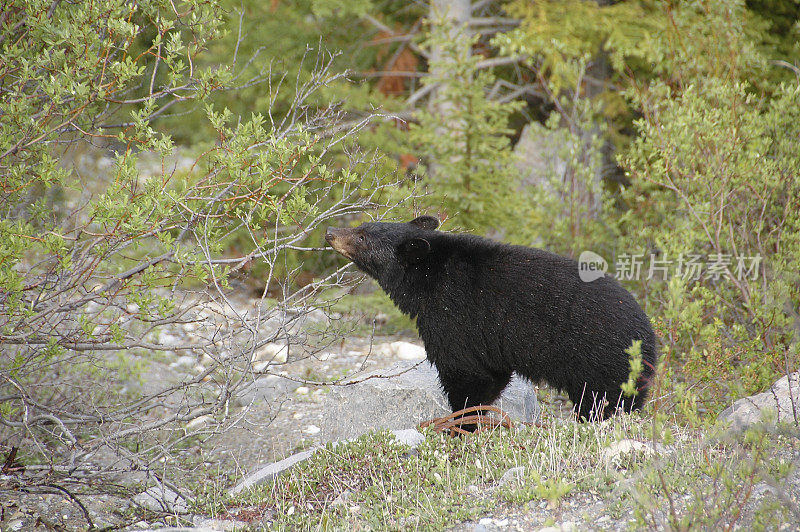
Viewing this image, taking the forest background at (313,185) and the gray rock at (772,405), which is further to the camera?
the gray rock at (772,405)

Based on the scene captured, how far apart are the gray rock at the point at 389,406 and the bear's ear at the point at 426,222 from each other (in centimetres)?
111

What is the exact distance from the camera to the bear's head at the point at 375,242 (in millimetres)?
5074

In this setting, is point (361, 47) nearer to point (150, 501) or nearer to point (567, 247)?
point (567, 247)

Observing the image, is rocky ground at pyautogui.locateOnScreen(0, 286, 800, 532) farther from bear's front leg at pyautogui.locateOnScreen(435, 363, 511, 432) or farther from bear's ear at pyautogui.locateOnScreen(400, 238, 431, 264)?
bear's ear at pyautogui.locateOnScreen(400, 238, 431, 264)

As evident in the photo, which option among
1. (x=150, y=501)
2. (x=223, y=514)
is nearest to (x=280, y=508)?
(x=223, y=514)

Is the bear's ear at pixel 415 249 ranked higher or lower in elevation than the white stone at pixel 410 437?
higher

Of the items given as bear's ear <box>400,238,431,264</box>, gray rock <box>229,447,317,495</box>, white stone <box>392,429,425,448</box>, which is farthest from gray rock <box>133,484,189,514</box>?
bear's ear <box>400,238,431,264</box>

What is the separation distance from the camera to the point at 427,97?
13.2 metres

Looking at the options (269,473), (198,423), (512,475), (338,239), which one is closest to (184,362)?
(198,423)

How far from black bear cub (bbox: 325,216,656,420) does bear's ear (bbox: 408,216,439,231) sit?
26 cm

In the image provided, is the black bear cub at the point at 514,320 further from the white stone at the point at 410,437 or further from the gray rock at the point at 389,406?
the gray rock at the point at 389,406

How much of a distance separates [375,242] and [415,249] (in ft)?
1.51

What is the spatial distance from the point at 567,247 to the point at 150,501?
6.03 meters

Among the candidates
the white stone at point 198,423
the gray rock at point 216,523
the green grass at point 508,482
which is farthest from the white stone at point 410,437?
the white stone at point 198,423
